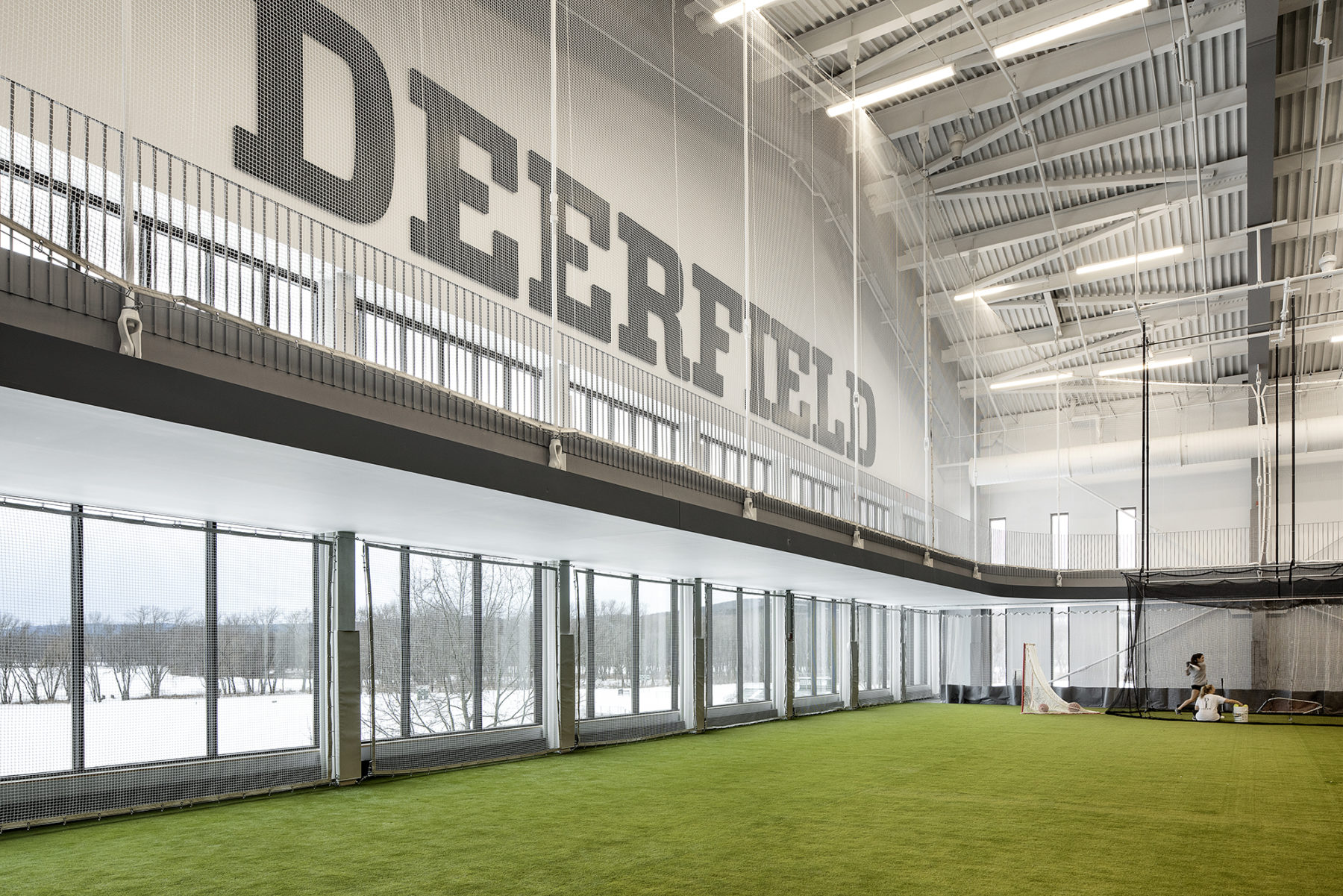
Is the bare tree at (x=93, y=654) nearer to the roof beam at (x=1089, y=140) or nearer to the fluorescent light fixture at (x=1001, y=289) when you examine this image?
the roof beam at (x=1089, y=140)

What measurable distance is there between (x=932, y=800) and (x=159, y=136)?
34.2ft

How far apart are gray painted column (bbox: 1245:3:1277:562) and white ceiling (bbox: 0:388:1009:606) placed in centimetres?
1208

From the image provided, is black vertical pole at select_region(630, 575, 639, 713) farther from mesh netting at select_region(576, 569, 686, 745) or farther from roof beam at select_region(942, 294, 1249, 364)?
roof beam at select_region(942, 294, 1249, 364)

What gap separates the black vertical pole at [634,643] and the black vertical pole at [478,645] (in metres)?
4.62

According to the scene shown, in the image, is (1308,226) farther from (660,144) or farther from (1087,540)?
(660,144)

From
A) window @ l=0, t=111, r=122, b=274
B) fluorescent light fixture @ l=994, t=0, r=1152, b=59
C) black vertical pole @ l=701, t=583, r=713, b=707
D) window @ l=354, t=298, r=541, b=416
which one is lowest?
black vertical pole @ l=701, t=583, r=713, b=707

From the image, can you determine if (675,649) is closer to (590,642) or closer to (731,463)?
(590,642)

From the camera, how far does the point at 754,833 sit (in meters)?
9.47

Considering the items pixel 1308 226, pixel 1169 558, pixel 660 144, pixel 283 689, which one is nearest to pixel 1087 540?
pixel 1169 558

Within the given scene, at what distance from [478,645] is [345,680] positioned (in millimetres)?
3447

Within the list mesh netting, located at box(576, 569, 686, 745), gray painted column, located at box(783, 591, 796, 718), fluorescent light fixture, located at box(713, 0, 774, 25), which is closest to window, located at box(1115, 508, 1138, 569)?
gray painted column, located at box(783, 591, 796, 718)

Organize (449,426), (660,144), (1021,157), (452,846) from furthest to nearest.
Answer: (1021,157)
(660,144)
(449,426)
(452,846)

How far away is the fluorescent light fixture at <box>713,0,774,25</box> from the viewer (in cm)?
1709

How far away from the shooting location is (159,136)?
9.46 metres
